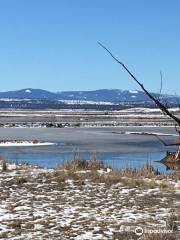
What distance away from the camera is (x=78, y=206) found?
11.1m

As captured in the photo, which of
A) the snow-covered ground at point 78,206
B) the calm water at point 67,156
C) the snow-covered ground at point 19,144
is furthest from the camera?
the snow-covered ground at point 19,144

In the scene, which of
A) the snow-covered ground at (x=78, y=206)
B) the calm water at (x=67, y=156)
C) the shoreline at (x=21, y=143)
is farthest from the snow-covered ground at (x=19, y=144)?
the snow-covered ground at (x=78, y=206)

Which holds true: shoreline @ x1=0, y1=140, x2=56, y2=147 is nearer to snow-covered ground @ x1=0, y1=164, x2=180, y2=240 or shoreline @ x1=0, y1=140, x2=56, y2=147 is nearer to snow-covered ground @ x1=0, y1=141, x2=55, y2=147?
snow-covered ground @ x1=0, y1=141, x2=55, y2=147

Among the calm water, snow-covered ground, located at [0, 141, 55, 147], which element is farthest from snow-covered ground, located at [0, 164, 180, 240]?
snow-covered ground, located at [0, 141, 55, 147]

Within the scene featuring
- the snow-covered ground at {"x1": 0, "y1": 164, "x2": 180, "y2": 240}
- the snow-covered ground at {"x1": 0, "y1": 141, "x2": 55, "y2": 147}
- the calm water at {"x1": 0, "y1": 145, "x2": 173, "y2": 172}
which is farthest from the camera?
the snow-covered ground at {"x1": 0, "y1": 141, "x2": 55, "y2": 147}

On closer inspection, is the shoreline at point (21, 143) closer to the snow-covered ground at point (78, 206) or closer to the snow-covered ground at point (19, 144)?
the snow-covered ground at point (19, 144)

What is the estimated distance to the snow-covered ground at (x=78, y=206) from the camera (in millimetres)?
8867

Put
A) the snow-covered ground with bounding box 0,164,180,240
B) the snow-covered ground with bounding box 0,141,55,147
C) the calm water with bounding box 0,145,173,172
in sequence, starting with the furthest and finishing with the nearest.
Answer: the snow-covered ground with bounding box 0,141,55,147
the calm water with bounding box 0,145,173,172
the snow-covered ground with bounding box 0,164,180,240

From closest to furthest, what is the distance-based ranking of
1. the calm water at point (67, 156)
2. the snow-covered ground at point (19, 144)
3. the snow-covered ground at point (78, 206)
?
the snow-covered ground at point (78, 206) < the calm water at point (67, 156) < the snow-covered ground at point (19, 144)

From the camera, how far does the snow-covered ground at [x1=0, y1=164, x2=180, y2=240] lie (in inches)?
349

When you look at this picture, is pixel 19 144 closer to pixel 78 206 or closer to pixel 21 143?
pixel 21 143

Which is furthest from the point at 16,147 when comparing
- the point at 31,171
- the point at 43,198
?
the point at 43,198

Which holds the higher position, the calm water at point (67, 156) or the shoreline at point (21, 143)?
the shoreline at point (21, 143)

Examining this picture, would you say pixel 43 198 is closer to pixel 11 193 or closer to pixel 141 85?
pixel 11 193
